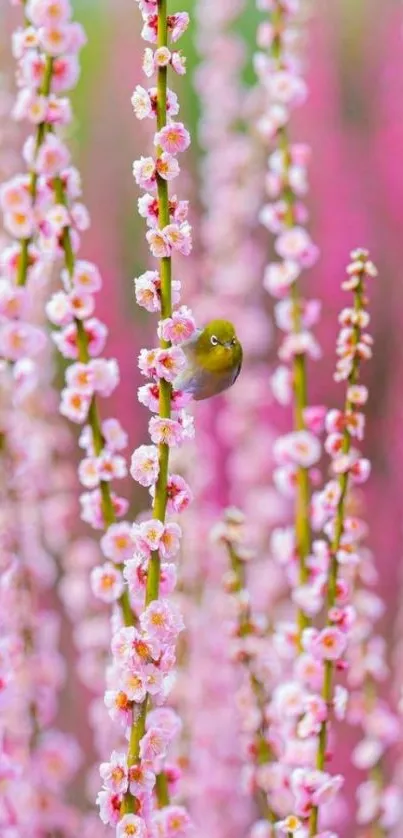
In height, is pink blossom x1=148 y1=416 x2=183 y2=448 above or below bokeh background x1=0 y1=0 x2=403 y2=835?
below

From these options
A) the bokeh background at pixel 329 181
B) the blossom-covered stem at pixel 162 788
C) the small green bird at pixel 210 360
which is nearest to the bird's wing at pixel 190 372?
the small green bird at pixel 210 360

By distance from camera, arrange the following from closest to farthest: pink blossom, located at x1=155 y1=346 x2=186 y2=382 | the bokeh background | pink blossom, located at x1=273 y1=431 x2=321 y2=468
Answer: pink blossom, located at x1=155 y1=346 x2=186 y2=382
pink blossom, located at x1=273 y1=431 x2=321 y2=468
the bokeh background

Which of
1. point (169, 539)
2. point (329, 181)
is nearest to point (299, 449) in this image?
point (169, 539)

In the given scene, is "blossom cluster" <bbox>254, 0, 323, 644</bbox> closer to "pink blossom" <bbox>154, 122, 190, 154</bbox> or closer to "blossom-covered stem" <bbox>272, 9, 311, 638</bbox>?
"blossom-covered stem" <bbox>272, 9, 311, 638</bbox>

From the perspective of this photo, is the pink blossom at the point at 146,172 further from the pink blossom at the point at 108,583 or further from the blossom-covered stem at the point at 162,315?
the pink blossom at the point at 108,583

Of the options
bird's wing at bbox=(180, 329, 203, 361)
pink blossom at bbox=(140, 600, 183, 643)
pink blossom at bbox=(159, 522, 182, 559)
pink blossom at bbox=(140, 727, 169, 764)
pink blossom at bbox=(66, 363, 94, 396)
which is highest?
bird's wing at bbox=(180, 329, 203, 361)

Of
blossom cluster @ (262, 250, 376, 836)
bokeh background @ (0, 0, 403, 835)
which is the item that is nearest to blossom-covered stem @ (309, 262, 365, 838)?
blossom cluster @ (262, 250, 376, 836)

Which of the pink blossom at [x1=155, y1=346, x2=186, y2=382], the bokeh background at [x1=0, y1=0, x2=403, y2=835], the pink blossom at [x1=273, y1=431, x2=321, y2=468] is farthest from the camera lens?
the bokeh background at [x1=0, y1=0, x2=403, y2=835]
